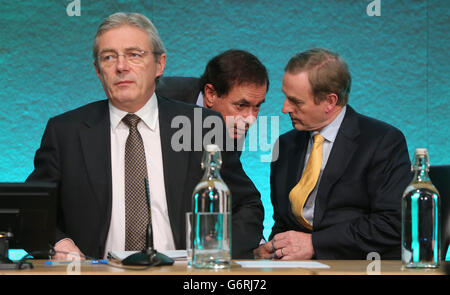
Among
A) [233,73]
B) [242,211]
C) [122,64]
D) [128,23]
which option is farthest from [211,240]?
[233,73]

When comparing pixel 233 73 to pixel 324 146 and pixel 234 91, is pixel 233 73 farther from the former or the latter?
pixel 324 146

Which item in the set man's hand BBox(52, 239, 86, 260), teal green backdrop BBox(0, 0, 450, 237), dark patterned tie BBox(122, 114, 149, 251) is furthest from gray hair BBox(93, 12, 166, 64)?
teal green backdrop BBox(0, 0, 450, 237)

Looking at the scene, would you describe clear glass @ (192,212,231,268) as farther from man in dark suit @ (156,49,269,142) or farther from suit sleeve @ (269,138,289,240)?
man in dark suit @ (156,49,269,142)

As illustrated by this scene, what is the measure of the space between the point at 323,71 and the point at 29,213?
1369 mm

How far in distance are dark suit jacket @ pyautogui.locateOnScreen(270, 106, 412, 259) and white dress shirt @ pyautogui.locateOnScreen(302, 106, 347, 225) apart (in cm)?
4

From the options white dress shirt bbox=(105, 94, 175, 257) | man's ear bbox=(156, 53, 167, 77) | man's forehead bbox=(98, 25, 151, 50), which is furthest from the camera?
man's ear bbox=(156, 53, 167, 77)

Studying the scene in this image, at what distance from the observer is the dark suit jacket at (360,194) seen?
2.15 metres

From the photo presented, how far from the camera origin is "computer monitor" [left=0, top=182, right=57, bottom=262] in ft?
5.12

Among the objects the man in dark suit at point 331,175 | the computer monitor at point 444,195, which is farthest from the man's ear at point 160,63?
the computer monitor at point 444,195

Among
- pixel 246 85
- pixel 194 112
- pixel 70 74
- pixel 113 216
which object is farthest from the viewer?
pixel 70 74
